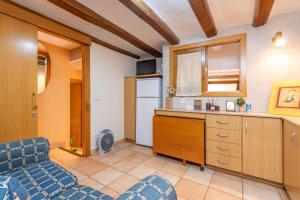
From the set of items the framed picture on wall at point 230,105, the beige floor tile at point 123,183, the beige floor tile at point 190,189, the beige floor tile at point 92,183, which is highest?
the framed picture on wall at point 230,105

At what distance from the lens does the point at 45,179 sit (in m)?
1.23

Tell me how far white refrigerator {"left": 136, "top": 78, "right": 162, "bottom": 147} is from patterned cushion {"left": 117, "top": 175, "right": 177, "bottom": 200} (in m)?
2.48

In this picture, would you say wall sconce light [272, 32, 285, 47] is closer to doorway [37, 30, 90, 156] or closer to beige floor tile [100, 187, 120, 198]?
beige floor tile [100, 187, 120, 198]

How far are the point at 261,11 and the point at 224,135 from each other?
5.85ft

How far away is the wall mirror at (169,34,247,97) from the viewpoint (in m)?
2.53

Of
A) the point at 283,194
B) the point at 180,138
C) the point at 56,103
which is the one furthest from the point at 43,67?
the point at 283,194

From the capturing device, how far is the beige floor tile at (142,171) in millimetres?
2145

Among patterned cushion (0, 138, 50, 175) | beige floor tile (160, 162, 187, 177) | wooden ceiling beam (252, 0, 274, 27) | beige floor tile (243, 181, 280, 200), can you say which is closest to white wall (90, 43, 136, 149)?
patterned cushion (0, 138, 50, 175)

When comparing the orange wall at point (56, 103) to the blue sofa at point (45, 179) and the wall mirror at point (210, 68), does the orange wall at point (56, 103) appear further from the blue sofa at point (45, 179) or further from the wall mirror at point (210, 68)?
the wall mirror at point (210, 68)

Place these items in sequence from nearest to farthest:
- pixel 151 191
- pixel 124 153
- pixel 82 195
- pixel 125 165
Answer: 1. pixel 151 191
2. pixel 82 195
3. pixel 125 165
4. pixel 124 153

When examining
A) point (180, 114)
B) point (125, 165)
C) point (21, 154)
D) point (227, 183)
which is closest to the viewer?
point (21, 154)

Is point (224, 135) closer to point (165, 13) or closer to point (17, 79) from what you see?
point (165, 13)

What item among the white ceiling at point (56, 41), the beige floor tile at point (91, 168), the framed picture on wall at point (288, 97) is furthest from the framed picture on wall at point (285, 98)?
the white ceiling at point (56, 41)

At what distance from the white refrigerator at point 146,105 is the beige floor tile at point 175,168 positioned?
883 millimetres
